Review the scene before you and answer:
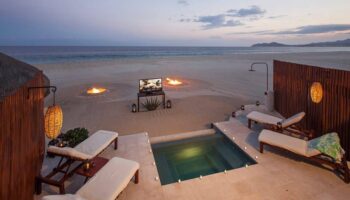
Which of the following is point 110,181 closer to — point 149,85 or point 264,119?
point 264,119

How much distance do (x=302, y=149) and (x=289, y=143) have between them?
33cm

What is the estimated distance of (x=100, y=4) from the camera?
5166 cm

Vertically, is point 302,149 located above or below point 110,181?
above

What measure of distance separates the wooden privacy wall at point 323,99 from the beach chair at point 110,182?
5164 mm

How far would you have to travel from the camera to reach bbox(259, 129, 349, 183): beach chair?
4457mm

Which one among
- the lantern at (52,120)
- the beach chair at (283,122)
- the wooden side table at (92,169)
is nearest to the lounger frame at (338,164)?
the beach chair at (283,122)

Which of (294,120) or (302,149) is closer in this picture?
(302,149)

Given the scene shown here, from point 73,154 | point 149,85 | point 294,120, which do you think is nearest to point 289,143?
point 294,120

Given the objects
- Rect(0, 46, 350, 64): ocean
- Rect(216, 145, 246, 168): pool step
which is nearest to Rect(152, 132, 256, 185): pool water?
Rect(216, 145, 246, 168): pool step

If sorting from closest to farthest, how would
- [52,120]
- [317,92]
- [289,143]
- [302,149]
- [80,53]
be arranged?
[52,120] < [302,149] < [289,143] < [317,92] < [80,53]

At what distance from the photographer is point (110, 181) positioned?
375cm

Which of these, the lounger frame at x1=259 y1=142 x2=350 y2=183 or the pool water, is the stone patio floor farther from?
the pool water

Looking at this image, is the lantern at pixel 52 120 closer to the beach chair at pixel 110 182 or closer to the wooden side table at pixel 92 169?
the wooden side table at pixel 92 169

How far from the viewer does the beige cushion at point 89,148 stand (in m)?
4.27
